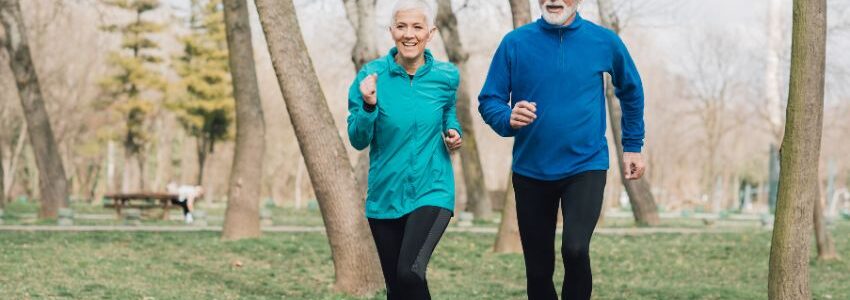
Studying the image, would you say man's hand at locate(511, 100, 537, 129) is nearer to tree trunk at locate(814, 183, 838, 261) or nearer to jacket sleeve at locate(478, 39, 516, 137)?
jacket sleeve at locate(478, 39, 516, 137)

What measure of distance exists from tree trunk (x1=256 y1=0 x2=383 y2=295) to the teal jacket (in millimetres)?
4850

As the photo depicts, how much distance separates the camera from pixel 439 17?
2742 cm

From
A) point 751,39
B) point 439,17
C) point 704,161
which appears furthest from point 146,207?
point 704,161

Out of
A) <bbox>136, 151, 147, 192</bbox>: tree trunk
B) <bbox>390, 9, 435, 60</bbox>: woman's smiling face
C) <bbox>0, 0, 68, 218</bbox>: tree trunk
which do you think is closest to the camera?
<bbox>390, 9, 435, 60</bbox>: woman's smiling face

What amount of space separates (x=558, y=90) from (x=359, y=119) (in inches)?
38.6

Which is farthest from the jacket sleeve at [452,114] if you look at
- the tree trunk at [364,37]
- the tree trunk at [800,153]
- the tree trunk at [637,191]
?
the tree trunk at [637,191]

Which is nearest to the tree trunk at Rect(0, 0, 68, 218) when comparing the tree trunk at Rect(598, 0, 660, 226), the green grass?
the green grass

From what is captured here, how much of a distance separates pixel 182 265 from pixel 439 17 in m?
13.7

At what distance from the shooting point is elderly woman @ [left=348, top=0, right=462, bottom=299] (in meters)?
6.14

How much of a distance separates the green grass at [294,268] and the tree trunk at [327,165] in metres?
0.42

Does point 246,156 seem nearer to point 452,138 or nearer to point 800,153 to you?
point 800,153

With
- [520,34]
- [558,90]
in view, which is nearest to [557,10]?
[520,34]

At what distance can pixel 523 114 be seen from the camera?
589 cm

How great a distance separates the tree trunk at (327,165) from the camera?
11.1 m
